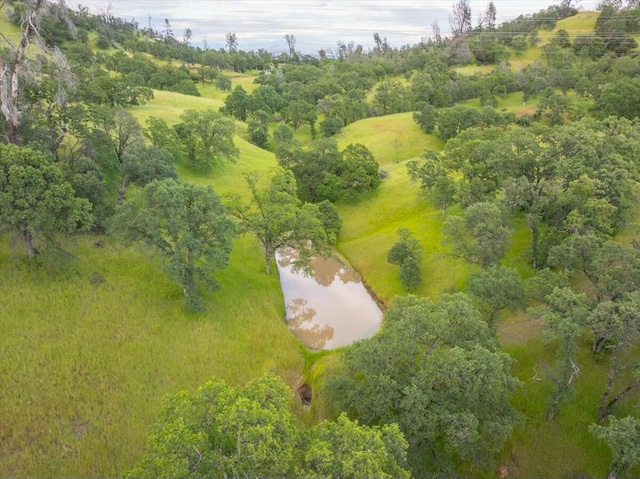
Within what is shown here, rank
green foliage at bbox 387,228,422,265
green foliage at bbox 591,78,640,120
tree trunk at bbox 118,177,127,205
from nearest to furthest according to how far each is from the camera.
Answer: green foliage at bbox 387,228,422,265
tree trunk at bbox 118,177,127,205
green foliage at bbox 591,78,640,120

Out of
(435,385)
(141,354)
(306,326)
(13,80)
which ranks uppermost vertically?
(13,80)

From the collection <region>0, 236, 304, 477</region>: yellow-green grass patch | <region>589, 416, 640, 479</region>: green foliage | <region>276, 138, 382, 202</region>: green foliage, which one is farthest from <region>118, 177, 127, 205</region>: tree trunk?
<region>589, 416, 640, 479</region>: green foliage

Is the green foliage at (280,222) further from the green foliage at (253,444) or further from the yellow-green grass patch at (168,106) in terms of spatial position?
the yellow-green grass patch at (168,106)

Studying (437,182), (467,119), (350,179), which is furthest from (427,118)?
(437,182)

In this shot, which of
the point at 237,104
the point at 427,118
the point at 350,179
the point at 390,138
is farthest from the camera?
the point at 237,104

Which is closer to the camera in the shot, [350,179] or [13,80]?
[13,80]

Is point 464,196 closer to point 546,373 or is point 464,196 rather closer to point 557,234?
point 557,234

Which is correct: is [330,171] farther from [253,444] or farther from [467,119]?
[253,444]

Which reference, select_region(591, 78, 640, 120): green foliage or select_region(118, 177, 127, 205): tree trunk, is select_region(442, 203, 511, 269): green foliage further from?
select_region(591, 78, 640, 120): green foliage
